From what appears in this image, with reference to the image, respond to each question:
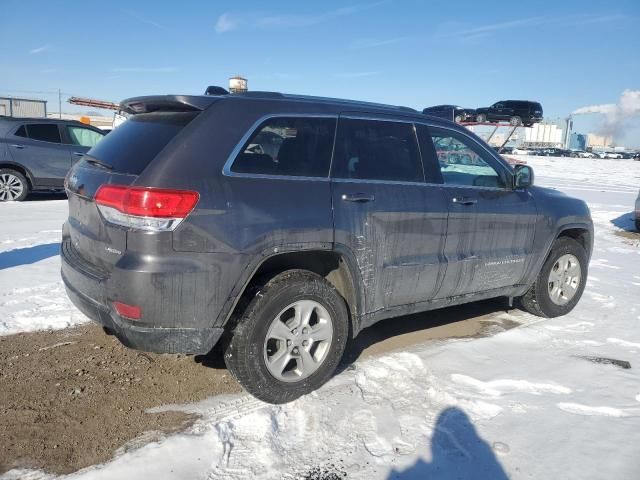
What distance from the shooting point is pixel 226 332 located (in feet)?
9.73

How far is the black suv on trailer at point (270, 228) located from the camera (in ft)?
8.64

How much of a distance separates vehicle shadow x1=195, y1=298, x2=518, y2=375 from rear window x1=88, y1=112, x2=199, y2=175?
1.42 m

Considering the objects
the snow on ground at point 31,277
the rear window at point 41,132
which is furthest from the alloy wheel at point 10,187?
the snow on ground at point 31,277

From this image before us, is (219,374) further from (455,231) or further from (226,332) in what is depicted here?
(455,231)

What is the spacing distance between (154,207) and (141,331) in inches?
Result: 25.8

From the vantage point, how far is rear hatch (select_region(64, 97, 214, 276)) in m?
2.73

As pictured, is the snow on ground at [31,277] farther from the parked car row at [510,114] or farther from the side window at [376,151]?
the parked car row at [510,114]

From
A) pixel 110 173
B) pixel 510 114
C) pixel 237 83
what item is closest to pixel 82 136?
pixel 237 83

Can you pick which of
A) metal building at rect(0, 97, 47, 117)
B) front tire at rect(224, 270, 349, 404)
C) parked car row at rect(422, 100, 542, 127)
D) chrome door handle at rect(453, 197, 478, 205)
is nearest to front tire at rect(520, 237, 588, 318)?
chrome door handle at rect(453, 197, 478, 205)

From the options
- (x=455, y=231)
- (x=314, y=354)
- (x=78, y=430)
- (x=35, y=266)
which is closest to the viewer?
(x=78, y=430)

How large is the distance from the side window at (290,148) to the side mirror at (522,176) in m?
1.83

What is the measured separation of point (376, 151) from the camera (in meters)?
3.47

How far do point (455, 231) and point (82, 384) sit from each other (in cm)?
272

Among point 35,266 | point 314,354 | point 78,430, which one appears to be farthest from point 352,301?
point 35,266
